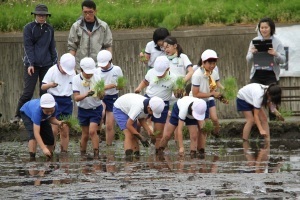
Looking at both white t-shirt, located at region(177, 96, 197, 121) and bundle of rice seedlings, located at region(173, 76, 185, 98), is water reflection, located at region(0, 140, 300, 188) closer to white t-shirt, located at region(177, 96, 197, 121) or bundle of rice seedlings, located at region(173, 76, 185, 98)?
white t-shirt, located at region(177, 96, 197, 121)

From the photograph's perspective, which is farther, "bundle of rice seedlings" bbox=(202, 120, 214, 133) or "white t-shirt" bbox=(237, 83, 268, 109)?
"white t-shirt" bbox=(237, 83, 268, 109)

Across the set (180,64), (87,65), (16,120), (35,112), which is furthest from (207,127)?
(16,120)

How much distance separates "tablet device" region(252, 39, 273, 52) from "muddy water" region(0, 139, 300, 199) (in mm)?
1851

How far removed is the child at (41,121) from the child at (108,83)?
142cm

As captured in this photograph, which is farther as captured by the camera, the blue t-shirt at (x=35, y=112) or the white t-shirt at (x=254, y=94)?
the white t-shirt at (x=254, y=94)

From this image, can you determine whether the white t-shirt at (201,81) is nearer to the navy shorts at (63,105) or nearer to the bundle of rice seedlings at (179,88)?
the bundle of rice seedlings at (179,88)

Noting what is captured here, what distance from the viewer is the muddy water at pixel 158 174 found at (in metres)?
13.1

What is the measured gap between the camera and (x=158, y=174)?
1501 centimetres

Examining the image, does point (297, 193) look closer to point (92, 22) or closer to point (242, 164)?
point (242, 164)

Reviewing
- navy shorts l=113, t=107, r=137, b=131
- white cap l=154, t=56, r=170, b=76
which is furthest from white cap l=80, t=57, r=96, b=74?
white cap l=154, t=56, r=170, b=76

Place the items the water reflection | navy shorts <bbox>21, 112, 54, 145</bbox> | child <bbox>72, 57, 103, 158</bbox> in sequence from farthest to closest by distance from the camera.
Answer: child <bbox>72, 57, 103, 158</bbox>, navy shorts <bbox>21, 112, 54, 145</bbox>, the water reflection

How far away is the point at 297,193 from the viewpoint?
1290cm

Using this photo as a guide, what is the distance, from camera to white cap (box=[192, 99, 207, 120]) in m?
17.2

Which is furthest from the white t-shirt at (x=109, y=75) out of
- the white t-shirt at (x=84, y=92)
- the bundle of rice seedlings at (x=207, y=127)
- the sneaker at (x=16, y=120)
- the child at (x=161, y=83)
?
the sneaker at (x=16, y=120)
